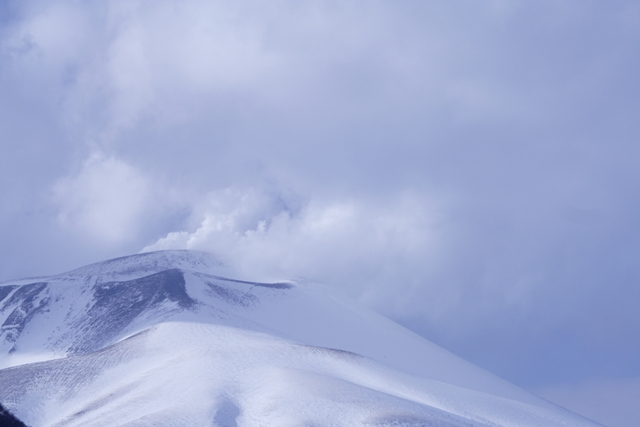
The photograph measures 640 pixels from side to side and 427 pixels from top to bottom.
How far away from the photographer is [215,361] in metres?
86.1

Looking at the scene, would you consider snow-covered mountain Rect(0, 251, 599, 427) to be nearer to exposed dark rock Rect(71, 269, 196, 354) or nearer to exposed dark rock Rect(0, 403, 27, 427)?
exposed dark rock Rect(71, 269, 196, 354)

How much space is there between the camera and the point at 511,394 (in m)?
119

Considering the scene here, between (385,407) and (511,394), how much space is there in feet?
201

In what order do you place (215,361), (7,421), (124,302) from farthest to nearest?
(124,302)
(215,361)
(7,421)

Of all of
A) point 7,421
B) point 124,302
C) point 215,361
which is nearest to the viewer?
point 7,421

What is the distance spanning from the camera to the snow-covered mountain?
67.6m

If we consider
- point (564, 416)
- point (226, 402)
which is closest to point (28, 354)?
point (226, 402)

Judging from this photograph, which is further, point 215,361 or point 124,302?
point 124,302

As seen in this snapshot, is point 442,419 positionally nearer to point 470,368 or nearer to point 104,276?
point 470,368

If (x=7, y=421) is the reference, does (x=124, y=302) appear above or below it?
above

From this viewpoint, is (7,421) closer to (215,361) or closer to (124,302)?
(215,361)

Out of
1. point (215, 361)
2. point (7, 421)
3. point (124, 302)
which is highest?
point (124, 302)

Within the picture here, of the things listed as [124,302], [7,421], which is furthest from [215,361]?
[7,421]

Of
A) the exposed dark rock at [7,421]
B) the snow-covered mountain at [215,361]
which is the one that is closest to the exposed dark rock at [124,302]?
the snow-covered mountain at [215,361]
